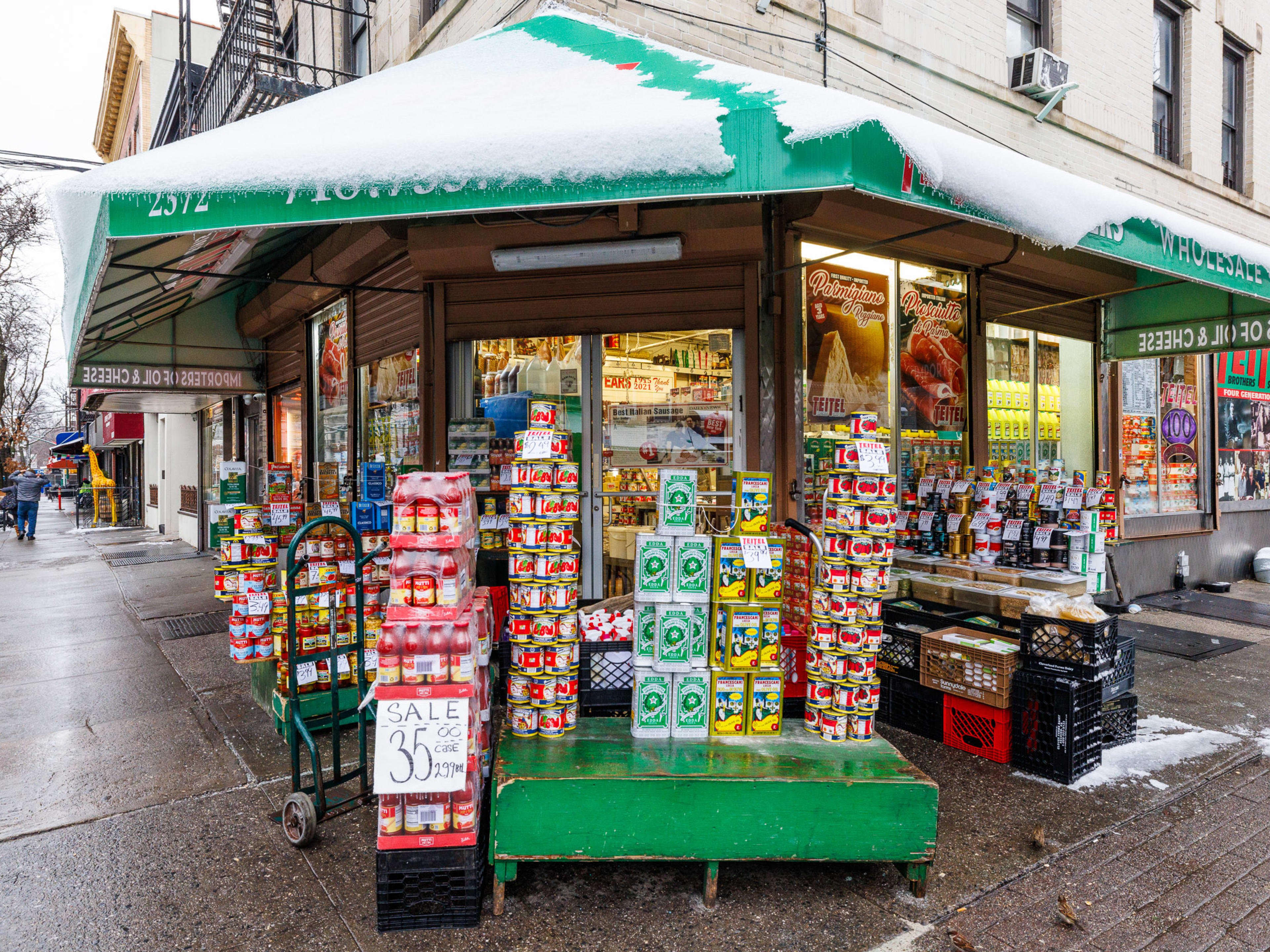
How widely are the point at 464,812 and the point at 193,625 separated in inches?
276

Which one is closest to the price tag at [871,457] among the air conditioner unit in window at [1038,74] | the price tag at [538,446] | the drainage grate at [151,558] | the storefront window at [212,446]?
the price tag at [538,446]

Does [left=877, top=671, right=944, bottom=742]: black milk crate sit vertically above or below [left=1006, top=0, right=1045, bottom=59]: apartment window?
below

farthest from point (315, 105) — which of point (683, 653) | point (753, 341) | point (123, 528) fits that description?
point (123, 528)

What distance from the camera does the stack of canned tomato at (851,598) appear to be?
12.0 feet

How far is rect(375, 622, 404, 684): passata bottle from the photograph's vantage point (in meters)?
2.96

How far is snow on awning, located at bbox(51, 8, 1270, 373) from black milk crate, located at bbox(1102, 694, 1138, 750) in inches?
113

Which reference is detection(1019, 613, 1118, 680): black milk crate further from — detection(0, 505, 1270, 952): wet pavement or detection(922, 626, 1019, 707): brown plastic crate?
detection(0, 505, 1270, 952): wet pavement

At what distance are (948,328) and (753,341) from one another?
2991 millimetres

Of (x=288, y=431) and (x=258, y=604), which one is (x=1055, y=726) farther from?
(x=288, y=431)

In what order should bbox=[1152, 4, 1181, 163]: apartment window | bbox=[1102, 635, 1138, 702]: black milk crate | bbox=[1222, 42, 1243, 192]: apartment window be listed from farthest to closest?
bbox=[1222, 42, 1243, 192]: apartment window, bbox=[1152, 4, 1181, 163]: apartment window, bbox=[1102, 635, 1138, 702]: black milk crate

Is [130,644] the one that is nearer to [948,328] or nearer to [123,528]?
[948,328]

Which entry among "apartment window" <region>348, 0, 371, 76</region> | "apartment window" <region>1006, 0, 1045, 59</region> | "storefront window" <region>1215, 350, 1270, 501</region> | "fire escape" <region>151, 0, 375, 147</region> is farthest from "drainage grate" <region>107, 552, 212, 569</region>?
"storefront window" <region>1215, 350, 1270, 501</region>

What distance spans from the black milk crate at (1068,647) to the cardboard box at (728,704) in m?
1.96

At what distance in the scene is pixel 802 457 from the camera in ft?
21.3
